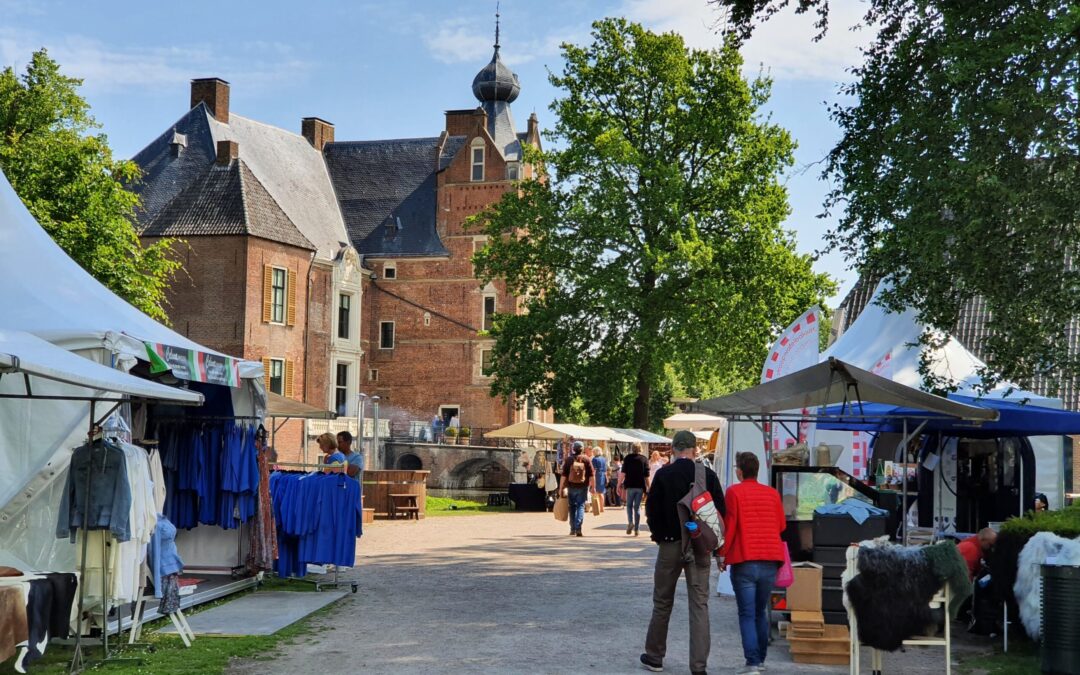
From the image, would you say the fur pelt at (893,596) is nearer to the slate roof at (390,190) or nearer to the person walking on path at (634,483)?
the person walking on path at (634,483)

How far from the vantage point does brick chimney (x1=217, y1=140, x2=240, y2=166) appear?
50.6m

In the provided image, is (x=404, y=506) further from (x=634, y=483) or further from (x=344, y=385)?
(x=344, y=385)

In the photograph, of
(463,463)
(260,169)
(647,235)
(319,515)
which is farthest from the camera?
(260,169)

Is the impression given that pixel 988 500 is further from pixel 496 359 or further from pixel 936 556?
pixel 496 359

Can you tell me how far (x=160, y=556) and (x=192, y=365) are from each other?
237 cm

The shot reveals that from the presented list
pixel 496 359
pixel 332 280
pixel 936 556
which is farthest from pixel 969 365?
pixel 332 280

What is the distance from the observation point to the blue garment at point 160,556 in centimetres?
1055

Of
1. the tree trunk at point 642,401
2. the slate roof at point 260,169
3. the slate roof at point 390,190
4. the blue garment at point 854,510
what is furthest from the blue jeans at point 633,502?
the slate roof at point 390,190

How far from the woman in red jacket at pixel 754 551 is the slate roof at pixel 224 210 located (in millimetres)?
40537

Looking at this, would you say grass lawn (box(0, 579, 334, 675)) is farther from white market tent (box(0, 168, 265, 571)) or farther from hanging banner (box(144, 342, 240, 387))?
hanging banner (box(144, 342, 240, 387))

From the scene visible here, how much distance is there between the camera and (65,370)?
855 centimetres

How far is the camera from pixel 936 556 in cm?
905

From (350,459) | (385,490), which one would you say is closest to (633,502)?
(385,490)

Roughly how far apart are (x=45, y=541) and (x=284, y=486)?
15.5 ft
